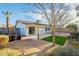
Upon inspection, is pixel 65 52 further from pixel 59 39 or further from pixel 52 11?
pixel 52 11

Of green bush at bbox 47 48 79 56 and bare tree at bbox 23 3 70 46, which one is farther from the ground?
bare tree at bbox 23 3 70 46

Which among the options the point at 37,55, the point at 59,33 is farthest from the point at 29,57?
the point at 59,33

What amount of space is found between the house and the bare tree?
5cm

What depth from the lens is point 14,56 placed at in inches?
78.6

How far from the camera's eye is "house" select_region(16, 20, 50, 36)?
201 cm

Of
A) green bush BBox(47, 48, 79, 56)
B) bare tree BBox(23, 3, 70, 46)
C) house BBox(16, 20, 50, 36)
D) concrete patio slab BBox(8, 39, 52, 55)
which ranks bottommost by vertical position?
green bush BBox(47, 48, 79, 56)

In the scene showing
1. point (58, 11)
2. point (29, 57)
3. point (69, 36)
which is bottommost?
point (29, 57)

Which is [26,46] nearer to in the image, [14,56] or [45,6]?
[14,56]

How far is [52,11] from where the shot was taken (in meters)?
2.03

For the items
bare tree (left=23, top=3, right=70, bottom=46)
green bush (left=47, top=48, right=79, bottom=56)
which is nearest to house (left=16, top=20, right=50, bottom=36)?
bare tree (left=23, top=3, right=70, bottom=46)

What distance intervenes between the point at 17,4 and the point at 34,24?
243 millimetres

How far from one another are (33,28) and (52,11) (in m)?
0.24

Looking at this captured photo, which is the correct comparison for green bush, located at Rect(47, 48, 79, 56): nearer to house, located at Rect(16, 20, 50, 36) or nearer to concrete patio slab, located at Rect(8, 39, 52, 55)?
concrete patio slab, located at Rect(8, 39, 52, 55)

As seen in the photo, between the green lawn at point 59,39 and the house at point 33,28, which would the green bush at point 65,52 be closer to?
the green lawn at point 59,39
